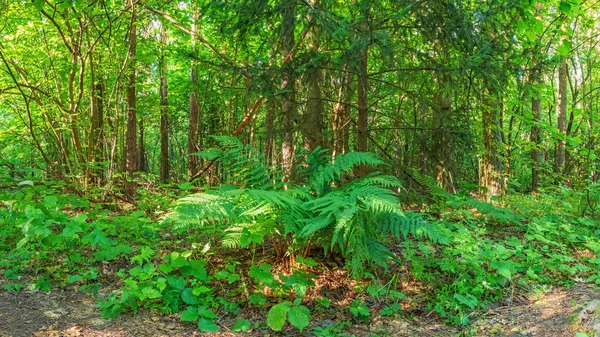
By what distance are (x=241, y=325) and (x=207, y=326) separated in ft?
0.82

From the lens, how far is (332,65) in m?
4.30

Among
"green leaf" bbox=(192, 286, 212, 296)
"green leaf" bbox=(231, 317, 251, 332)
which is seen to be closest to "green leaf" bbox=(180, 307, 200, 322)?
"green leaf" bbox=(192, 286, 212, 296)

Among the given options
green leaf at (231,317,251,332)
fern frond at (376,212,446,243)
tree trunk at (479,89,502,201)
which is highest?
tree trunk at (479,89,502,201)

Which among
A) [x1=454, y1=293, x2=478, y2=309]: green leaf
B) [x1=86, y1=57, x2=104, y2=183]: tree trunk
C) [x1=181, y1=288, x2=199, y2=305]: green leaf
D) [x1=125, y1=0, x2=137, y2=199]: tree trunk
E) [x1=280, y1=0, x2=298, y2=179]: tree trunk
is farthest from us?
[x1=125, y1=0, x2=137, y2=199]: tree trunk

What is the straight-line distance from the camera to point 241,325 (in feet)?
9.53

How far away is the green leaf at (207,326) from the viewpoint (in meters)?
2.82

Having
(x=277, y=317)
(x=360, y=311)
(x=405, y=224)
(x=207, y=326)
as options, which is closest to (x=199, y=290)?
(x=207, y=326)

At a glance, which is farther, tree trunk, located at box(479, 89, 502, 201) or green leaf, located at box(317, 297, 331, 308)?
tree trunk, located at box(479, 89, 502, 201)

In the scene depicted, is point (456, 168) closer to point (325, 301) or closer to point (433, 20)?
point (433, 20)

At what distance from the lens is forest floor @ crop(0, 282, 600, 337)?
8.92 ft

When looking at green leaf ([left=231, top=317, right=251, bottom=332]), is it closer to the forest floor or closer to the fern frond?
the forest floor

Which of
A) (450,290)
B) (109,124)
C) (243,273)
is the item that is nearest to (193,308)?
(243,273)

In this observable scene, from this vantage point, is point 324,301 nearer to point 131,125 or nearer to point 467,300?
point 467,300

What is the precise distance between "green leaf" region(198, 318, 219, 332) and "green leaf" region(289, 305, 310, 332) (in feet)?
1.85
